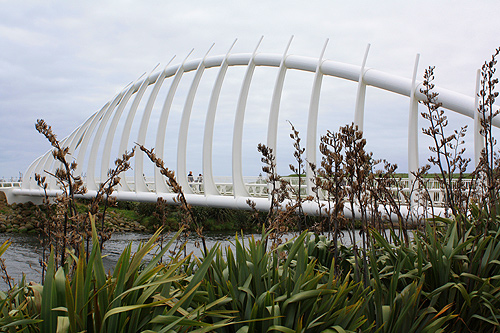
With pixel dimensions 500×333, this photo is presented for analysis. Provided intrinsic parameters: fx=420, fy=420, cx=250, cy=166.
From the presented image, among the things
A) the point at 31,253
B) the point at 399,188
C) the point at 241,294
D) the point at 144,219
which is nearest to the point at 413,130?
the point at 399,188

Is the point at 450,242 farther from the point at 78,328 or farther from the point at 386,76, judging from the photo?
the point at 386,76

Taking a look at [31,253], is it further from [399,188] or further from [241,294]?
[241,294]

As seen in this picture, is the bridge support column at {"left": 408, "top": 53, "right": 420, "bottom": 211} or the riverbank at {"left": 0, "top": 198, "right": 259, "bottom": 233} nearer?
the bridge support column at {"left": 408, "top": 53, "right": 420, "bottom": 211}

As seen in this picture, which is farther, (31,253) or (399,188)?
(31,253)

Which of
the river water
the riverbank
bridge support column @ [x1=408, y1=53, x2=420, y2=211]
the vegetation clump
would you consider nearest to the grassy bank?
the vegetation clump

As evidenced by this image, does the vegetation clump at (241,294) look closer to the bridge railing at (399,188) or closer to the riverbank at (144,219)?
the bridge railing at (399,188)

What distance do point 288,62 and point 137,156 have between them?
792 centimetres

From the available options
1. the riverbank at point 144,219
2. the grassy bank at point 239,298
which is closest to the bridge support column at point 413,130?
the grassy bank at point 239,298

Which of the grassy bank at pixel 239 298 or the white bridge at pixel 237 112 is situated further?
the white bridge at pixel 237 112

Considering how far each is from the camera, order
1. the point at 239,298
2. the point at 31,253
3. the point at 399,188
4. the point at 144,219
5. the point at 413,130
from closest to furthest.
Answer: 1. the point at 239,298
2. the point at 399,188
3. the point at 413,130
4. the point at 31,253
5. the point at 144,219

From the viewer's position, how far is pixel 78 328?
6.75 ft

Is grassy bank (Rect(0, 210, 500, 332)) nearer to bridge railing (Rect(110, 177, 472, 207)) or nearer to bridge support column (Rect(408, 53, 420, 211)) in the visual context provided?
bridge railing (Rect(110, 177, 472, 207))

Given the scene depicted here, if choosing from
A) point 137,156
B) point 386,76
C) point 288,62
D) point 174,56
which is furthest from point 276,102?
point 174,56

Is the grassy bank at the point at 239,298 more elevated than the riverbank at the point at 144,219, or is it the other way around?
the grassy bank at the point at 239,298
